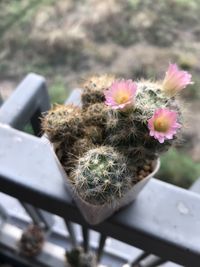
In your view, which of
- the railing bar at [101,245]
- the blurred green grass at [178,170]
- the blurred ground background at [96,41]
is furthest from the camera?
the blurred ground background at [96,41]

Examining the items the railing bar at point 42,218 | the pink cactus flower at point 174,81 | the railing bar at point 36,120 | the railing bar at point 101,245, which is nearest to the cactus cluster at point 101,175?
the pink cactus flower at point 174,81

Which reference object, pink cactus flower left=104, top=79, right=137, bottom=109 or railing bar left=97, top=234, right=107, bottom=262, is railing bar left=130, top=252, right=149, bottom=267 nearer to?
railing bar left=97, top=234, right=107, bottom=262

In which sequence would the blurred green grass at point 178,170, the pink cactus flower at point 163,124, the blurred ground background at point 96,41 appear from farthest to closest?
the blurred ground background at point 96,41
the blurred green grass at point 178,170
the pink cactus flower at point 163,124

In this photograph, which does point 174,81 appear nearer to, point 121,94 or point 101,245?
point 121,94

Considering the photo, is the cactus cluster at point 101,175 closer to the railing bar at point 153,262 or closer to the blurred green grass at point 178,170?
the railing bar at point 153,262

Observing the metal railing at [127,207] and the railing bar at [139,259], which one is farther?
the railing bar at [139,259]

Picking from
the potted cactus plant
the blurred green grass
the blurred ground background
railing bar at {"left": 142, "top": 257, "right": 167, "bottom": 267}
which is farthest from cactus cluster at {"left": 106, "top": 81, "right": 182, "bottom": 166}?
the blurred ground background

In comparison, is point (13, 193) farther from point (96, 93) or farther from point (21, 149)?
point (96, 93)
